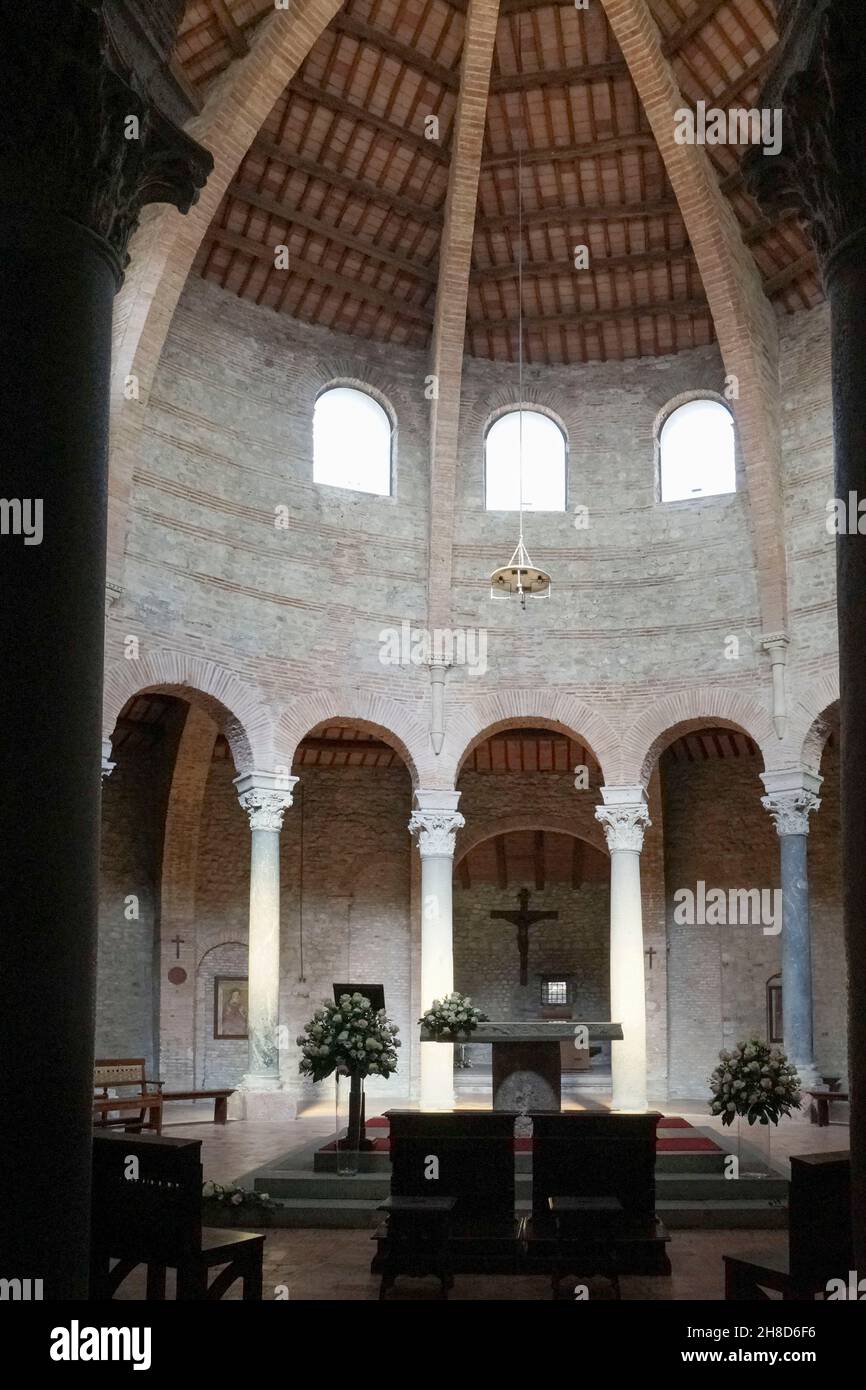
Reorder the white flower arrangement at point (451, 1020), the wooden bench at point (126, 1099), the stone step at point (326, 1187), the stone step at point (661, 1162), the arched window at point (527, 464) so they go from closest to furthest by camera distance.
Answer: the stone step at point (326, 1187) → the stone step at point (661, 1162) → the white flower arrangement at point (451, 1020) → the wooden bench at point (126, 1099) → the arched window at point (527, 464)

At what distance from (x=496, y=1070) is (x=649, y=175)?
38.4ft

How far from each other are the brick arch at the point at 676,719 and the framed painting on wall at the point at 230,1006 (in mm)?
7833

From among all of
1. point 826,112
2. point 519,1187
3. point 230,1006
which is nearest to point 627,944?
point 519,1187

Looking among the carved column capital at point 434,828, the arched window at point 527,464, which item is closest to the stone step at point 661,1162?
the carved column capital at point 434,828

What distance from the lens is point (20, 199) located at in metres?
5.62

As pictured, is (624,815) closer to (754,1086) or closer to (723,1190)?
(754,1086)

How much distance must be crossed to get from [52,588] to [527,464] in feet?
50.8

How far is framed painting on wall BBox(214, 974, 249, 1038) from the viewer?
22.4m

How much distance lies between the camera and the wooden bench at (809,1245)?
271 inches

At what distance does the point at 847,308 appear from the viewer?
A: 6.04 meters

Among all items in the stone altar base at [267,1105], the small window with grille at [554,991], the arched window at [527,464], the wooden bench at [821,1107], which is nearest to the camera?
the wooden bench at [821,1107]

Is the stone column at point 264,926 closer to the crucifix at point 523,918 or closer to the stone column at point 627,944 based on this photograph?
the stone column at point 627,944

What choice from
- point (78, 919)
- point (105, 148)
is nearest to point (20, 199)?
point (105, 148)

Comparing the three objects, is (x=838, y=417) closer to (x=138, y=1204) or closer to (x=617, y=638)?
(x=138, y=1204)
